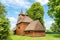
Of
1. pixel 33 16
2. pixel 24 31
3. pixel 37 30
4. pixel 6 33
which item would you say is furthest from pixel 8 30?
pixel 33 16

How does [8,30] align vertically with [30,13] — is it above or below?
below

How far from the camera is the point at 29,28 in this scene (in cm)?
5391

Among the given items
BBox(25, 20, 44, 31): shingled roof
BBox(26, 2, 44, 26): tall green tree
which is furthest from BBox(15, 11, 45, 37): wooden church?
BBox(26, 2, 44, 26): tall green tree

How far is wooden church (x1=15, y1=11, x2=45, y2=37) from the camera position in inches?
2053

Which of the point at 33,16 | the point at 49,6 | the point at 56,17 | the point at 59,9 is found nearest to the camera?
the point at 59,9

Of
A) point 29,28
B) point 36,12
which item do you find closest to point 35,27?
point 29,28

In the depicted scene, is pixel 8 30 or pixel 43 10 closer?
pixel 8 30

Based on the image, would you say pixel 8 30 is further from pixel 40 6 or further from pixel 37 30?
pixel 40 6

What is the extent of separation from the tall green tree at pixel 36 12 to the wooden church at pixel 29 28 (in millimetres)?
9506

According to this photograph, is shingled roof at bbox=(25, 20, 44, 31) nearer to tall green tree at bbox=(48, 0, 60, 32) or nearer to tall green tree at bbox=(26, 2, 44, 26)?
tall green tree at bbox=(48, 0, 60, 32)

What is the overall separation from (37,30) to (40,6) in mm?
25331

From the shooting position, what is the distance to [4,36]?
20.2 meters

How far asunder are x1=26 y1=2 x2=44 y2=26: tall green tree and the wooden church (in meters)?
9.51

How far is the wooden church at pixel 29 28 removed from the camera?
171ft
